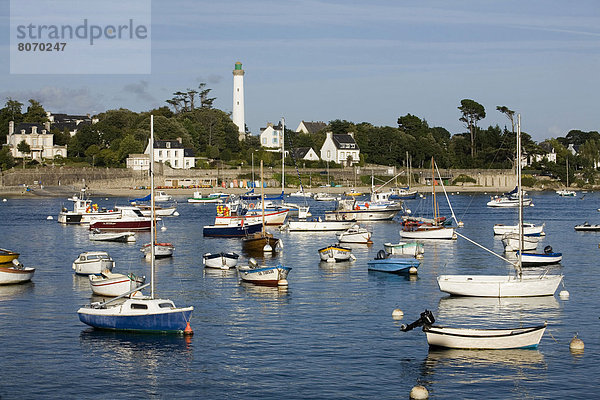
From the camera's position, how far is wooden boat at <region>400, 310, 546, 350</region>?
110 feet

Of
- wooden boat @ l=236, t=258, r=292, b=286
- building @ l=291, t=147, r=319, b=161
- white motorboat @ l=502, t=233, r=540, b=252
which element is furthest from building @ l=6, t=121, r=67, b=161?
wooden boat @ l=236, t=258, r=292, b=286

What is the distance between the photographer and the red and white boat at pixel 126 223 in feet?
285

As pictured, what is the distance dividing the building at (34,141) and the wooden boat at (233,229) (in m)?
100

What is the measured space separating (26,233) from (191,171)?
287 ft

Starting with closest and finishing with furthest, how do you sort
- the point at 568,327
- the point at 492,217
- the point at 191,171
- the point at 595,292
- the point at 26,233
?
the point at 568,327
the point at 595,292
the point at 26,233
the point at 492,217
the point at 191,171

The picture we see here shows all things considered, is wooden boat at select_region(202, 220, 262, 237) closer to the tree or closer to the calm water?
the calm water

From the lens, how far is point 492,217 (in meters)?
116

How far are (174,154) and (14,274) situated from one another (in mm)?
125476

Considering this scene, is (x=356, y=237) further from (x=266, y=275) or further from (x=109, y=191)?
(x=109, y=191)

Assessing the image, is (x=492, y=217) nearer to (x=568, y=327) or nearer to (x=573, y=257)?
(x=573, y=257)

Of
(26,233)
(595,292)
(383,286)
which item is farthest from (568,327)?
(26,233)

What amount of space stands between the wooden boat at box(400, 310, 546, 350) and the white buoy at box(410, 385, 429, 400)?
539 cm

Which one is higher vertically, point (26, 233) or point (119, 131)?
point (119, 131)

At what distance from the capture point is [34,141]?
171125mm
